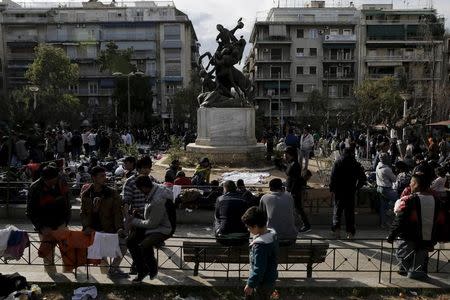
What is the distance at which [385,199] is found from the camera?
10.1 meters

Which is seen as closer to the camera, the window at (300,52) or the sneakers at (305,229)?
the sneakers at (305,229)

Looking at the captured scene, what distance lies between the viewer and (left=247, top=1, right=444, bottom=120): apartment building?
60.1 meters

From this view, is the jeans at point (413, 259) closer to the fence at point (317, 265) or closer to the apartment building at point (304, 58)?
the fence at point (317, 265)

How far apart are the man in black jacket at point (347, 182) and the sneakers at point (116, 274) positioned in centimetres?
424

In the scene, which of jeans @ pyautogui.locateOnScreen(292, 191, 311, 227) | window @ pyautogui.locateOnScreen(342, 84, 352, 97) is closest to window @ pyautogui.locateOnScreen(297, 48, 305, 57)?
window @ pyautogui.locateOnScreen(342, 84, 352, 97)

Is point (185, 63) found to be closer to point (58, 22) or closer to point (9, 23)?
point (58, 22)

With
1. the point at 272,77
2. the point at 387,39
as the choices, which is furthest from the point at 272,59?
the point at 387,39

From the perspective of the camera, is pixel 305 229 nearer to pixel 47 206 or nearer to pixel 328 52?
pixel 47 206

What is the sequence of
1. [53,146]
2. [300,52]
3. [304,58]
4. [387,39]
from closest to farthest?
1. [53,146]
2. [387,39]
3. [304,58]
4. [300,52]

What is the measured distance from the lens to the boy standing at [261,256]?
4855 mm

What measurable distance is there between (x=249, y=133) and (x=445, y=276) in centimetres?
1285

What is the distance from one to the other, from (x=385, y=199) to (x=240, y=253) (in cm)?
452

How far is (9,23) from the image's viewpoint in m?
63.9

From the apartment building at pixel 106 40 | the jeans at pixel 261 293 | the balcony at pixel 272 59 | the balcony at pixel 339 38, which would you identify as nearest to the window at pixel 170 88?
the apartment building at pixel 106 40
